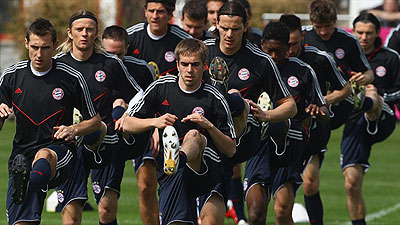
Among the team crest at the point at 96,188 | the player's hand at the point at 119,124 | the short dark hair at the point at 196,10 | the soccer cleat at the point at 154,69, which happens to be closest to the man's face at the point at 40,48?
the player's hand at the point at 119,124

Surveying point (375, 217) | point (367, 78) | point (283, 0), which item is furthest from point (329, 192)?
point (283, 0)

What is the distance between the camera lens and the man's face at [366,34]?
494 inches

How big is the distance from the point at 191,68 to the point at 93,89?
1.90m

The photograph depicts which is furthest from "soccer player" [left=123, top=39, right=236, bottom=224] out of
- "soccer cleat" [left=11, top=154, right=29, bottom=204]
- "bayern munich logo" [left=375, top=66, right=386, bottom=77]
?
"bayern munich logo" [left=375, top=66, right=386, bottom=77]

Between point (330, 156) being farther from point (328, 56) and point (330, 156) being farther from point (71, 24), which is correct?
point (71, 24)

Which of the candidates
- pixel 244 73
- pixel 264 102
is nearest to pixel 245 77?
pixel 244 73

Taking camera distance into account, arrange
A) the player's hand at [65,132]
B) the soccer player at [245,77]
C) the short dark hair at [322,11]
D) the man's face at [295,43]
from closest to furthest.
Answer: the player's hand at [65,132]
the soccer player at [245,77]
the man's face at [295,43]
the short dark hair at [322,11]

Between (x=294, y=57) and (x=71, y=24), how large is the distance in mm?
2432

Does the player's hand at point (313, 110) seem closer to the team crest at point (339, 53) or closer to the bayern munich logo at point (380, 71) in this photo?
the team crest at point (339, 53)

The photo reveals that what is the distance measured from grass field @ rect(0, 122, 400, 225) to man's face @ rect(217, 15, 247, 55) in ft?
12.7

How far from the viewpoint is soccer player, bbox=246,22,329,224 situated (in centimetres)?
1026

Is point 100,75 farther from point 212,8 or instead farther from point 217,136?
point 212,8

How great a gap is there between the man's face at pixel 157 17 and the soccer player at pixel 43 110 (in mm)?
2168

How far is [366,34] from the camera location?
41.5 feet
